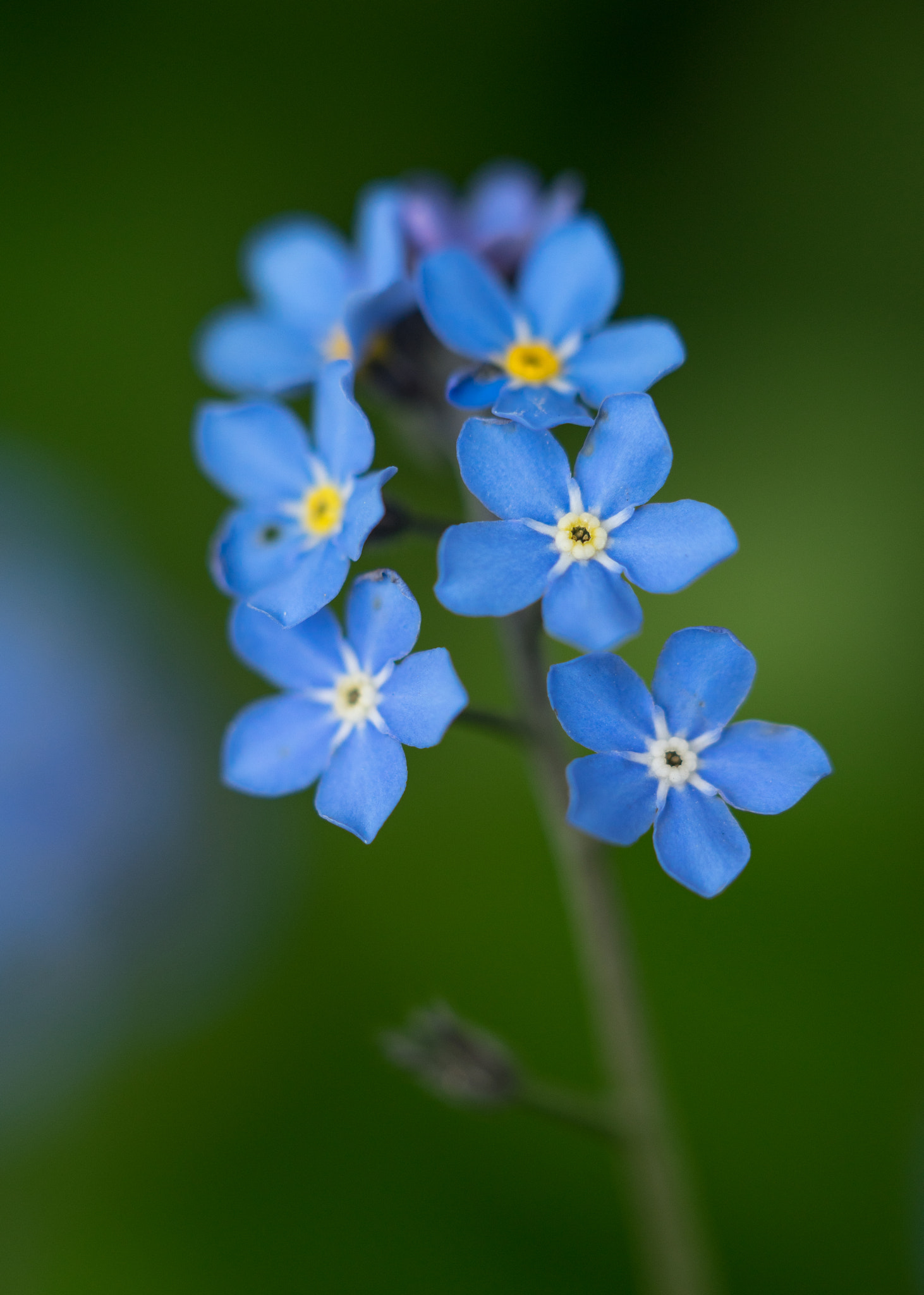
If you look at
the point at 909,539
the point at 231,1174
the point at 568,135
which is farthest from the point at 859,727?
the point at 568,135

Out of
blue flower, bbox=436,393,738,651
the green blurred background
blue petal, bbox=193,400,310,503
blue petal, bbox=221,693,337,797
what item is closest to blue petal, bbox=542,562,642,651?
blue flower, bbox=436,393,738,651

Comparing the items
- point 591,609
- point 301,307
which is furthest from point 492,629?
point 591,609

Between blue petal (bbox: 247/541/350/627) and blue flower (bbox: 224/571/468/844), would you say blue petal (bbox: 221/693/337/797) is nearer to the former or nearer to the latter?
blue flower (bbox: 224/571/468/844)

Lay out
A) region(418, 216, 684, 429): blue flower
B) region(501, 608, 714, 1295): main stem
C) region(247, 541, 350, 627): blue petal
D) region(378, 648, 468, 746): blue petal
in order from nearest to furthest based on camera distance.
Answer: region(378, 648, 468, 746): blue petal → region(247, 541, 350, 627): blue petal → region(418, 216, 684, 429): blue flower → region(501, 608, 714, 1295): main stem

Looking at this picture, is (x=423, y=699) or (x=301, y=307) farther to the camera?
(x=301, y=307)

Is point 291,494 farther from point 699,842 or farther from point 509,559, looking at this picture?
point 699,842

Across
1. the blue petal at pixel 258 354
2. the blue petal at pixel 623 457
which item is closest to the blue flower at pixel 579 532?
the blue petal at pixel 623 457

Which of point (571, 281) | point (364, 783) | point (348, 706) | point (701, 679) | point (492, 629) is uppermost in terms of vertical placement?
point (492, 629)

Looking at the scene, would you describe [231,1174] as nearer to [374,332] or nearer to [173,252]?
[374,332]
